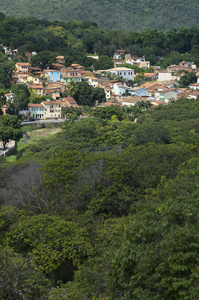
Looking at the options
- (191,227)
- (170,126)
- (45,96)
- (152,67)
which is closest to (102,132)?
(170,126)

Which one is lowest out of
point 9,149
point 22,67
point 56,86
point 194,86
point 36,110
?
point 9,149

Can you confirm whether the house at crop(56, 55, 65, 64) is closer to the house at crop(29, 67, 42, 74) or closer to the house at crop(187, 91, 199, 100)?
the house at crop(29, 67, 42, 74)

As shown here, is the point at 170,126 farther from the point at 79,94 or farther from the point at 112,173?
the point at 79,94

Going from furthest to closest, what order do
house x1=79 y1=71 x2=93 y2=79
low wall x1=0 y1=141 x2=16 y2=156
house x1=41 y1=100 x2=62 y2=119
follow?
1. house x1=79 y1=71 x2=93 y2=79
2. house x1=41 y1=100 x2=62 y2=119
3. low wall x1=0 y1=141 x2=16 y2=156

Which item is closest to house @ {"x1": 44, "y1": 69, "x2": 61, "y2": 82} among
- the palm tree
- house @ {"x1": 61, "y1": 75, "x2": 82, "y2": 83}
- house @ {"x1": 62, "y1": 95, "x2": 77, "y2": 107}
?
house @ {"x1": 61, "y1": 75, "x2": 82, "y2": 83}

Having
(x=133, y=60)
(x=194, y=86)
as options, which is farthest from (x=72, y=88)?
(x=133, y=60)

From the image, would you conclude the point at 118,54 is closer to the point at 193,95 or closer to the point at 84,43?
the point at 84,43
